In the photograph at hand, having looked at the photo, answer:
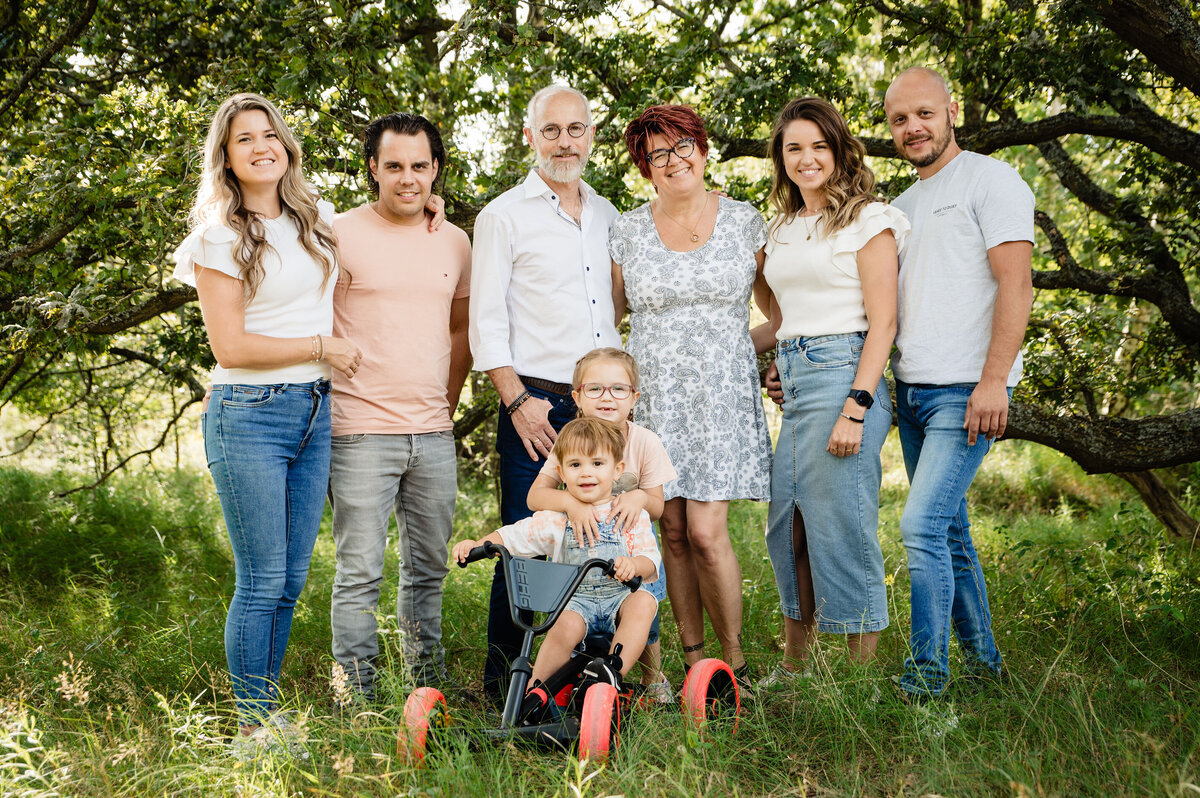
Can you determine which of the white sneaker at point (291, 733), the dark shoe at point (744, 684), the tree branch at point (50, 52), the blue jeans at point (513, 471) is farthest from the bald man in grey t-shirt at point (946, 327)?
the tree branch at point (50, 52)

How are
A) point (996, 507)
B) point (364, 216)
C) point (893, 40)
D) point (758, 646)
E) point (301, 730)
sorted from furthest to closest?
1. point (996, 507)
2. point (893, 40)
3. point (758, 646)
4. point (364, 216)
5. point (301, 730)

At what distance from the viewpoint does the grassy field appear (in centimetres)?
243

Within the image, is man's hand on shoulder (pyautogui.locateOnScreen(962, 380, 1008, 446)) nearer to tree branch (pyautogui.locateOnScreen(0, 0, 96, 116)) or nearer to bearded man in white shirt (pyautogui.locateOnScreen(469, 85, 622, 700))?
bearded man in white shirt (pyautogui.locateOnScreen(469, 85, 622, 700))

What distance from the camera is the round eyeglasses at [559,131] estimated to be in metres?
3.40

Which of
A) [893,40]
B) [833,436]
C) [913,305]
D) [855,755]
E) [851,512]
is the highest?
[893,40]

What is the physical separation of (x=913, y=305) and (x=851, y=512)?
2.43ft

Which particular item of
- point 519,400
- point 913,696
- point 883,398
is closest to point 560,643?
point 519,400

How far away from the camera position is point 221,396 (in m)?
2.84

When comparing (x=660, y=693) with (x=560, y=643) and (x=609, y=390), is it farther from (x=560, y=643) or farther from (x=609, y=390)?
(x=609, y=390)

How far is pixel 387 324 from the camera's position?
128 inches

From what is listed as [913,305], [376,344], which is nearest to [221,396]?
[376,344]

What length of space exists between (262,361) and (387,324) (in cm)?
53

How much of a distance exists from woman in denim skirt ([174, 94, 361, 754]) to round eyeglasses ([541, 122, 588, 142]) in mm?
906

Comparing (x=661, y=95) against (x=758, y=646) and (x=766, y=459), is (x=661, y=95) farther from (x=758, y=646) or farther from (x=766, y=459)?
(x=758, y=646)
